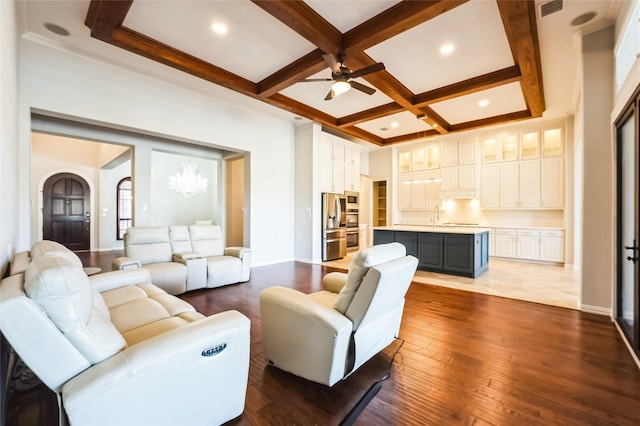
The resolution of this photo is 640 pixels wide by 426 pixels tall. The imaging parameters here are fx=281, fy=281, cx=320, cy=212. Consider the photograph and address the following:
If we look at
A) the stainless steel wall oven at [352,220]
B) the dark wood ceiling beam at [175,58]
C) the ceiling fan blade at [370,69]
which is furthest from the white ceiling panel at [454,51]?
the stainless steel wall oven at [352,220]

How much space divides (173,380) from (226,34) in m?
3.49

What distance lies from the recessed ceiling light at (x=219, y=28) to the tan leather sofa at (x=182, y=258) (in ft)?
9.44

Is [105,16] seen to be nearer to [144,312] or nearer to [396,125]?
[144,312]

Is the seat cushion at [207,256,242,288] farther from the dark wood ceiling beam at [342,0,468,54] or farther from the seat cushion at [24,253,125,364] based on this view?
the dark wood ceiling beam at [342,0,468,54]

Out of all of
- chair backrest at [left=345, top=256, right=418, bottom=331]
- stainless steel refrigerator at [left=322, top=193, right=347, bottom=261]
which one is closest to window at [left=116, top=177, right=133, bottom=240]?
stainless steel refrigerator at [left=322, top=193, right=347, bottom=261]

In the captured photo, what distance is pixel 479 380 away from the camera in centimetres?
200

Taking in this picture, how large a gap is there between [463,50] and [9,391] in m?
5.30

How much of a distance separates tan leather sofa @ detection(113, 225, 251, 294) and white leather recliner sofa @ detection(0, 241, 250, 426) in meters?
2.27

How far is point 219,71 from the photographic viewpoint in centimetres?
409

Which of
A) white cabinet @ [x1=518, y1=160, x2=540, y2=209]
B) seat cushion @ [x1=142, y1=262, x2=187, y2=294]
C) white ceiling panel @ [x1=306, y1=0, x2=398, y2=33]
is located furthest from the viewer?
white cabinet @ [x1=518, y1=160, x2=540, y2=209]

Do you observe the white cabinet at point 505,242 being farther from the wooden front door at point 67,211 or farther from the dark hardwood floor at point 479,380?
the wooden front door at point 67,211

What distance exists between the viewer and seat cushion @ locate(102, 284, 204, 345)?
5.73 feet

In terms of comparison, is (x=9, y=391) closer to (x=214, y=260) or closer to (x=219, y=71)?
(x=214, y=260)

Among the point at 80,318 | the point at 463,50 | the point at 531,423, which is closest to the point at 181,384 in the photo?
the point at 80,318
